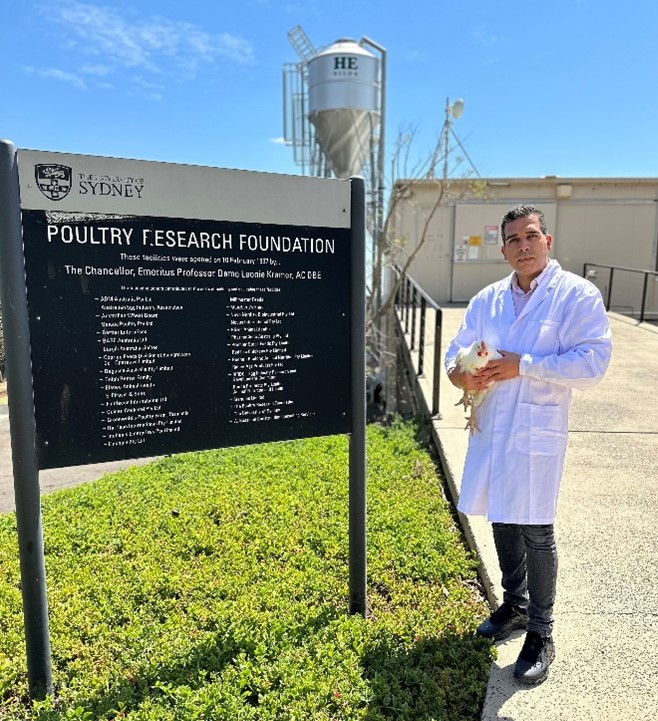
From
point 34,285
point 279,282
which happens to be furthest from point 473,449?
point 34,285

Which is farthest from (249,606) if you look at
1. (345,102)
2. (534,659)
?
(345,102)

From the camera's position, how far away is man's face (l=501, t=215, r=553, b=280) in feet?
8.18

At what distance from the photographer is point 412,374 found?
7.79m

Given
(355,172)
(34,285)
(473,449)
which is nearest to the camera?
(34,285)

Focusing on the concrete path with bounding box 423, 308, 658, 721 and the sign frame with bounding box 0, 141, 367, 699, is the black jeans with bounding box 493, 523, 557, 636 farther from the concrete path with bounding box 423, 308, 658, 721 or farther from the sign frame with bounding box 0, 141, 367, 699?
the sign frame with bounding box 0, 141, 367, 699

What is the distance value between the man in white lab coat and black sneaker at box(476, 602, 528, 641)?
0.77 ft

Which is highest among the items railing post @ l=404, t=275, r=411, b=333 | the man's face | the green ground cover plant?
the man's face

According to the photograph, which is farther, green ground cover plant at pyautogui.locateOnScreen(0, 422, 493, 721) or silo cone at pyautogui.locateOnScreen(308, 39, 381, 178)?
silo cone at pyautogui.locateOnScreen(308, 39, 381, 178)

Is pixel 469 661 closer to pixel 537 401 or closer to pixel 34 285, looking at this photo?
pixel 537 401

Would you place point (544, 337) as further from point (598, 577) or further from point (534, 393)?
point (598, 577)

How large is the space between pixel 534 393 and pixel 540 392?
0.08 ft

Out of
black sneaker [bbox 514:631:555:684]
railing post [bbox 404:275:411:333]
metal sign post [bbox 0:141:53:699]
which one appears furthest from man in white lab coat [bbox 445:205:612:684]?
railing post [bbox 404:275:411:333]

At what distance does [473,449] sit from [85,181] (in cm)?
187

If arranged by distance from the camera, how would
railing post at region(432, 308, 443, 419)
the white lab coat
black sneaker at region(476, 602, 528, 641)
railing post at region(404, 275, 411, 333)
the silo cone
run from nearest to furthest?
the white lab coat < black sneaker at region(476, 602, 528, 641) < railing post at region(432, 308, 443, 419) < railing post at region(404, 275, 411, 333) < the silo cone
